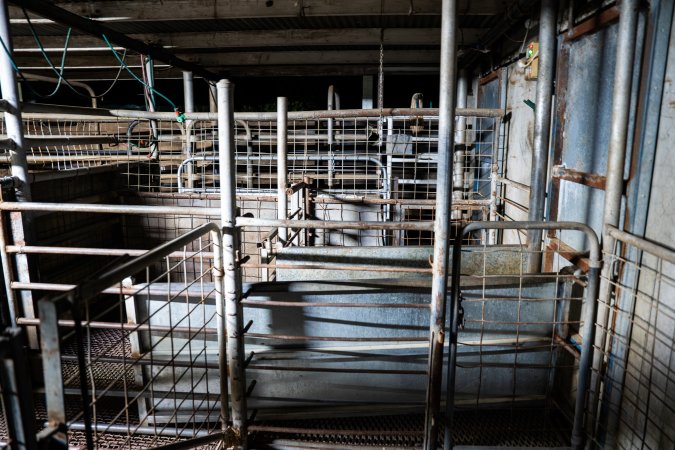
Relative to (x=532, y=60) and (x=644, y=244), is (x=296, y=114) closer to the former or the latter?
(x=532, y=60)

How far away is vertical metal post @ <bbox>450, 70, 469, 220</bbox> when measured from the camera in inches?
186

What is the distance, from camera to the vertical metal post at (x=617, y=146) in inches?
77.7

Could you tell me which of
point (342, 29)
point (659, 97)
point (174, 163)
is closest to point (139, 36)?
point (174, 163)

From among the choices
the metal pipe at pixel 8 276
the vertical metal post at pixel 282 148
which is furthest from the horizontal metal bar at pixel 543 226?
the metal pipe at pixel 8 276

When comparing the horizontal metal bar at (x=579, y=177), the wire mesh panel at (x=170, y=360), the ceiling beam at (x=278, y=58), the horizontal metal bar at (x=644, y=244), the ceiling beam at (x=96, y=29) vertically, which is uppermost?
the ceiling beam at (x=278, y=58)

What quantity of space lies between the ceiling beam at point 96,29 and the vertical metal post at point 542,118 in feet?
10.1

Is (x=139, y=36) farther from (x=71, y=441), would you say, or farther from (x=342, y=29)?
(x=71, y=441)

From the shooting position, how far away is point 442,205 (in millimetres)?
1895

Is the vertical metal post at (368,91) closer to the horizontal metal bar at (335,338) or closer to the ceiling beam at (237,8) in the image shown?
the ceiling beam at (237,8)

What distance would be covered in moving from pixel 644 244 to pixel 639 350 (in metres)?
0.53

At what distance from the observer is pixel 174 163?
6.10 meters

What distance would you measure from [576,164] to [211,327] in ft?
7.51

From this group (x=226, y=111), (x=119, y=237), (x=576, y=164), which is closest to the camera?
(x=226, y=111)

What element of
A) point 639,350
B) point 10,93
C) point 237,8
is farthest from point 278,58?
point 639,350
